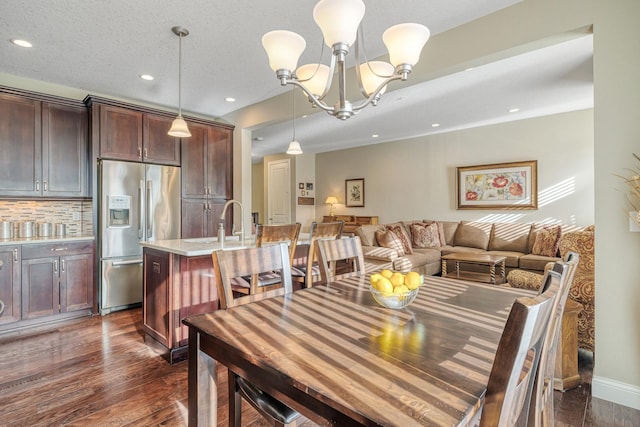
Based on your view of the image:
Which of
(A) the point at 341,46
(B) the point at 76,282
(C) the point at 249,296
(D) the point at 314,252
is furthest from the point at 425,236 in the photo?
(B) the point at 76,282

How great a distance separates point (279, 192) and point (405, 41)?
280 inches

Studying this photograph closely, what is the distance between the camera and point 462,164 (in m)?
6.03

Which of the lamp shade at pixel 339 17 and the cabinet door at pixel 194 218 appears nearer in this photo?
the lamp shade at pixel 339 17

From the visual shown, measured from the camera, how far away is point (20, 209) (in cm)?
356

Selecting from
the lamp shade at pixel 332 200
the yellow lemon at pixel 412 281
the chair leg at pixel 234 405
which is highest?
the lamp shade at pixel 332 200

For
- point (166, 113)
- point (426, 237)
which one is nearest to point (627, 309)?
point (426, 237)

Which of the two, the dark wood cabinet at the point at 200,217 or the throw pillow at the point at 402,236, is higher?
the dark wood cabinet at the point at 200,217

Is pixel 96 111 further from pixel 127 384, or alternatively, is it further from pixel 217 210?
pixel 127 384

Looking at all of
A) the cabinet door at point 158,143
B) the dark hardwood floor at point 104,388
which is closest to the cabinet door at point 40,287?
the dark hardwood floor at point 104,388

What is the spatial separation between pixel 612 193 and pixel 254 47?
114 inches

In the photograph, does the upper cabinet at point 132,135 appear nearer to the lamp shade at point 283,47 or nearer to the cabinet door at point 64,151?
the cabinet door at point 64,151

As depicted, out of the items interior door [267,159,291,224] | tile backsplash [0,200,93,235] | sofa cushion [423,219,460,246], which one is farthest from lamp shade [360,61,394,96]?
interior door [267,159,291,224]

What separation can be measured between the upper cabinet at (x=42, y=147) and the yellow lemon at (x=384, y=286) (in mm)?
3837

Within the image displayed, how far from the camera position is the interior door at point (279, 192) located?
833 centimetres
